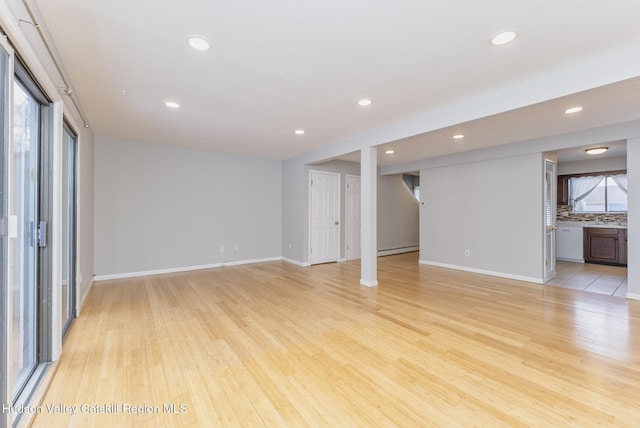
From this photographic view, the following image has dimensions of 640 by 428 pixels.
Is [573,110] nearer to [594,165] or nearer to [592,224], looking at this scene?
[594,165]

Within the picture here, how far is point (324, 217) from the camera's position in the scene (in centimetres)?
638

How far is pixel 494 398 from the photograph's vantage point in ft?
5.74

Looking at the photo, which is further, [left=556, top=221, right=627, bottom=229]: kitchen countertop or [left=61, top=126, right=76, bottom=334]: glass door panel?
[left=556, top=221, right=627, bottom=229]: kitchen countertop

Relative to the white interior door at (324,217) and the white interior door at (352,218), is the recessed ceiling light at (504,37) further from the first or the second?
the white interior door at (352,218)

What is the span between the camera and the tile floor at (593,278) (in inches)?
165

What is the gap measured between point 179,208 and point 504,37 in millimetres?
5412

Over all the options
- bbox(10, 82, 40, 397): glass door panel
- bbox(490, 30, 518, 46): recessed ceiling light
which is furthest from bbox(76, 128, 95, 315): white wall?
bbox(490, 30, 518, 46): recessed ceiling light

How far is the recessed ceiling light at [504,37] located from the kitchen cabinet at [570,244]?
21.9 ft

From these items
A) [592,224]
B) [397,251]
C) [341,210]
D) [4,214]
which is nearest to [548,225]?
[592,224]

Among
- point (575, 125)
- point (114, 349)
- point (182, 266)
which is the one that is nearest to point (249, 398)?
point (114, 349)

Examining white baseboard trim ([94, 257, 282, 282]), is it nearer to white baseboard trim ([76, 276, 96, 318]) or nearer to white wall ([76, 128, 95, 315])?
white baseboard trim ([76, 276, 96, 318])

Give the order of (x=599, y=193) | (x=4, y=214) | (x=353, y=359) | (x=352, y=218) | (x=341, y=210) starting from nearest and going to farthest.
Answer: (x=4, y=214), (x=353, y=359), (x=599, y=193), (x=341, y=210), (x=352, y=218)

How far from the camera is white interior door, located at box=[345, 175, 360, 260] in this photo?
6828 millimetres

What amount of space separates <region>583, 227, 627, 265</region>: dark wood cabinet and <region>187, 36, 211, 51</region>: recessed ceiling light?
8292 mm
